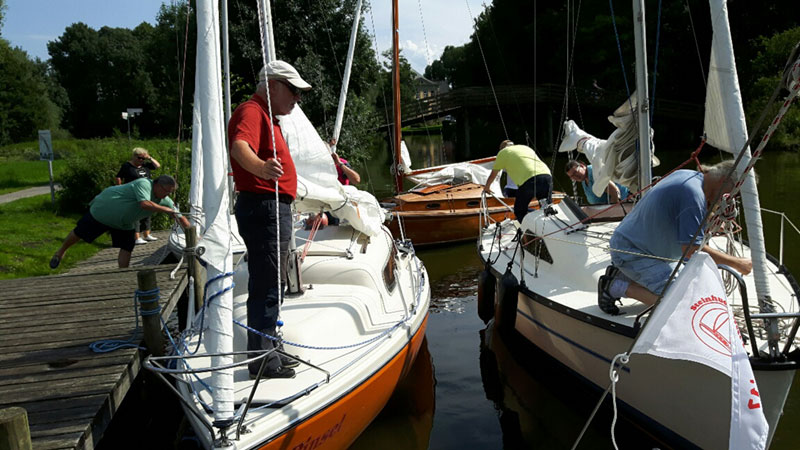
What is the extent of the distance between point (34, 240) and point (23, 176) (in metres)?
12.3

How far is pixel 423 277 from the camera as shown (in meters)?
6.79

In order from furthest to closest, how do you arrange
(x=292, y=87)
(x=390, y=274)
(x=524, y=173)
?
1. (x=524, y=173)
2. (x=390, y=274)
3. (x=292, y=87)

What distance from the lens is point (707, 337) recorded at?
10.8ft

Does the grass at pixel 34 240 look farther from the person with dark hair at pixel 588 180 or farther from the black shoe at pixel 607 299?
the black shoe at pixel 607 299

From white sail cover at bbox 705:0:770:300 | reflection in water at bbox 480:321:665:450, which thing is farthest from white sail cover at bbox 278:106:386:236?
white sail cover at bbox 705:0:770:300

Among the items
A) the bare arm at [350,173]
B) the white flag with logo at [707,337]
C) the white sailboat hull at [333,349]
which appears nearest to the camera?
the white flag with logo at [707,337]

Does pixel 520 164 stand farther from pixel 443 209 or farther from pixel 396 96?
pixel 396 96

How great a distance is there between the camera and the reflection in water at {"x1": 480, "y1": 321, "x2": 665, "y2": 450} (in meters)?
5.12

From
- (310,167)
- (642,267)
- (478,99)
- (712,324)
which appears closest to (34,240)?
(310,167)

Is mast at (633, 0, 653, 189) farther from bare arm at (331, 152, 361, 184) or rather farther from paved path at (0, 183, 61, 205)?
paved path at (0, 183, 61, 205)

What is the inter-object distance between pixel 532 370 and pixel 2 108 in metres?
48.6

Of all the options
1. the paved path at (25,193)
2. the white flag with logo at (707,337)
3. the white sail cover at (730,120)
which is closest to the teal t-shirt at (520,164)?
the white sail cover at (730,120)

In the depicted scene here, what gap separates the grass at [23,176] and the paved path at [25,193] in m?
0.49

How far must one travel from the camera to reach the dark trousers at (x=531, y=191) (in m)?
8.84
